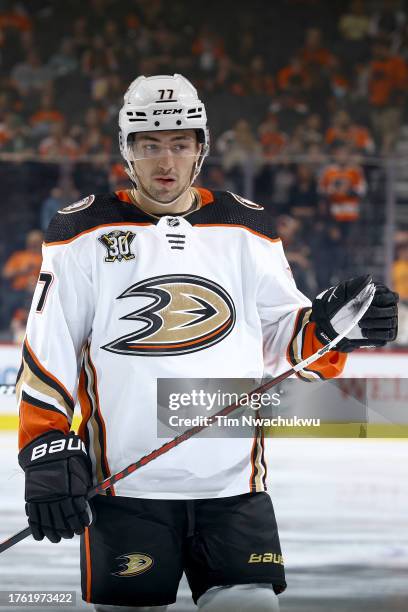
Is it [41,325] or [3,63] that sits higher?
[3,63]

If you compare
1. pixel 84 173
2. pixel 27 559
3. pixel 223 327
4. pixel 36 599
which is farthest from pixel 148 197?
pixel 84 173

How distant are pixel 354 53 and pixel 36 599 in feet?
22.8

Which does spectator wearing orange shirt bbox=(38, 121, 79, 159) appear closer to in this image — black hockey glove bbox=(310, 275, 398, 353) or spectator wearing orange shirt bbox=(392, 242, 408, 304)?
spectator wearing orange shirt bbox=(392, 242, 408, 304)

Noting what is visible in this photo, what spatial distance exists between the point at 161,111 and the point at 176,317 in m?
0.36

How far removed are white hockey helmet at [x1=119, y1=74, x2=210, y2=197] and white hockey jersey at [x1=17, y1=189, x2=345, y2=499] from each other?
0.47 feet

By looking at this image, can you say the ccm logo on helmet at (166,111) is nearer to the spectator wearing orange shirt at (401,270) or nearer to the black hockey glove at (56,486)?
the black hockey glove at (56,486)

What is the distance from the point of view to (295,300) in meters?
1.87

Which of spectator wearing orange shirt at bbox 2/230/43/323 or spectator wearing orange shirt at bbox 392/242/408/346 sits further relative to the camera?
spectator wearing orange shirt at bbox 2/230/43/323

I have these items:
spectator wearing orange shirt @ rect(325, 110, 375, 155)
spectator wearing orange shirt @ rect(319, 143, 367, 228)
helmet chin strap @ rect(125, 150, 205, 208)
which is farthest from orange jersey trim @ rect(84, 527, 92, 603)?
spectator wearing orange shirt @ rect(325, 110, 375, 155)

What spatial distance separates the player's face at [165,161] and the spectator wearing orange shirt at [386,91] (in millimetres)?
5754

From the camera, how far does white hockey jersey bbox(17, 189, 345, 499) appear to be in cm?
175

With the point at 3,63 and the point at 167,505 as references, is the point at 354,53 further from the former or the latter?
the point at 167,505

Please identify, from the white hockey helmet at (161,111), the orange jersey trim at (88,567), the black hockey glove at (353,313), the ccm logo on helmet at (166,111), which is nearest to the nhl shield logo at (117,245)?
the white hockey helmet at (161,111)

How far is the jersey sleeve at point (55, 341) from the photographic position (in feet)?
5.73
